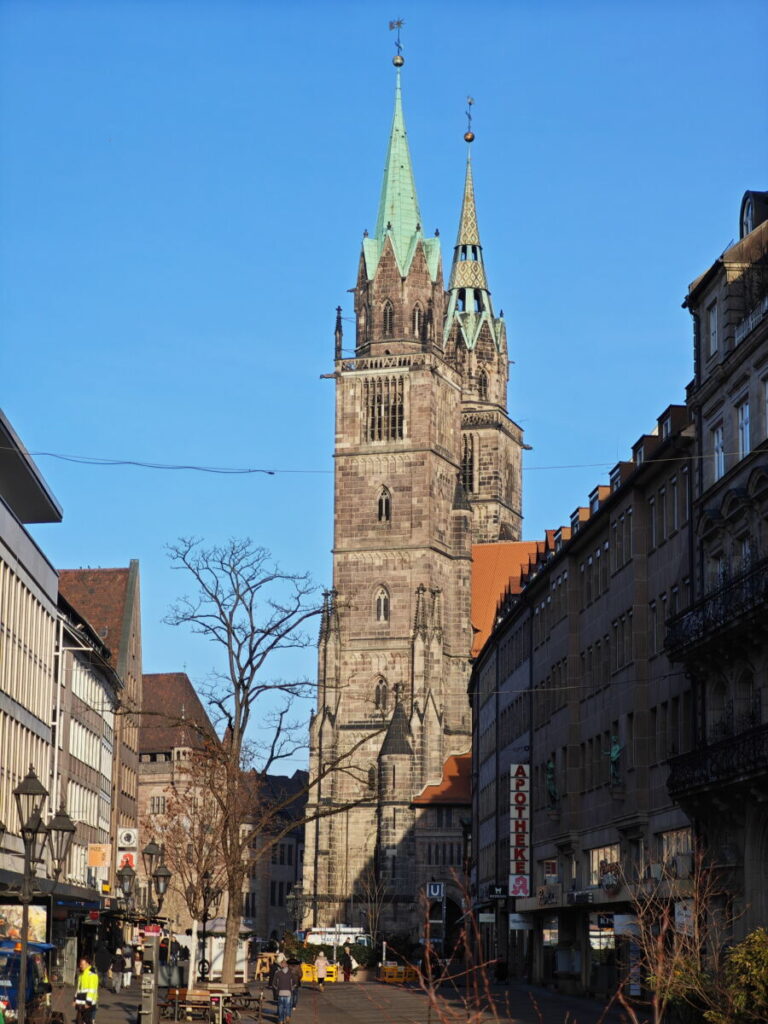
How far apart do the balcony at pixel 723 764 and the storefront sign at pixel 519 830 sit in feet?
80.7

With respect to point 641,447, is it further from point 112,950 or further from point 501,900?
point 112,950

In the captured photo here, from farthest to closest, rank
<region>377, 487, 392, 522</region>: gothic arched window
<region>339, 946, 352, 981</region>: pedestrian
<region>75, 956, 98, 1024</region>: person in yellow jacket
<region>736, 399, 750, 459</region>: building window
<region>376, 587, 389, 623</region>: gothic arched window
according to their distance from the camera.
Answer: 1. <region>377, 487, 392, 522</region>: gothic arched window
2. <region>376, 587, 389, 623</region>: gothic arched window
3. <region>339, 946, 352, 981</region>: pedestrian
4. <region>736, 399, 750, 459</region>: building window
5. <region>75, 956, 98, 1024</region>: person in yellow jacket

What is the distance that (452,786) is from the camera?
118312 mm

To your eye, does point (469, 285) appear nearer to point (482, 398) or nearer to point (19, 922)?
point (482, 398)

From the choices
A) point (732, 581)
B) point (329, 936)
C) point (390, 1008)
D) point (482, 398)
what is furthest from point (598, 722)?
point (482, 398)

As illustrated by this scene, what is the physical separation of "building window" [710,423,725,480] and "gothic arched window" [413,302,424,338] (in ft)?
298

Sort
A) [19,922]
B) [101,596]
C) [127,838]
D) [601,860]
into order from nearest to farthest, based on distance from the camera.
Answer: [19,922], [601,860], [127,838], [101,596]

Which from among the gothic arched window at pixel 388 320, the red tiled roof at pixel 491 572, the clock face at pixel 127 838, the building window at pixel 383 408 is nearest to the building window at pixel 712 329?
the clock face at pixel 127 838

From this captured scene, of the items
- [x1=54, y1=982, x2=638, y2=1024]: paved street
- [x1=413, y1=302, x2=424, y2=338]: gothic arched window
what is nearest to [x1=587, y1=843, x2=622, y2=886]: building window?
[x1=54, y1=982, x2=638, y2=1024]: paved street

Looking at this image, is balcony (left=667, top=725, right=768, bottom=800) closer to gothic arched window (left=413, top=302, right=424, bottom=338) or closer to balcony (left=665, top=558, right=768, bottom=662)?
balcony (left=665, top=558, right=768, bottom=662)

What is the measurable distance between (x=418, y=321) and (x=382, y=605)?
21595 mm

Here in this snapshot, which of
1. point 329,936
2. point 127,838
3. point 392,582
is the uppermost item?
point 392,582

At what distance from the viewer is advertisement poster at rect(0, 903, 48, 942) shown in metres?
38.6

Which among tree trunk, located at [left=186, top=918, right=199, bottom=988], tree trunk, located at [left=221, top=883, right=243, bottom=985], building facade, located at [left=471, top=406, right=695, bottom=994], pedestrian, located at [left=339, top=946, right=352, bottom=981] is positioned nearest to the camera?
tree trunk, located at [left=221, top=883, right=243, bottom=985]
